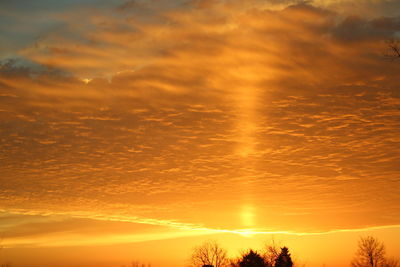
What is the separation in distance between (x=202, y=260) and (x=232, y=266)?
752 cm

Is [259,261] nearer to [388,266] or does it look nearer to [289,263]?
[289,263]

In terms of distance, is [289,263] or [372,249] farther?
[372,249]

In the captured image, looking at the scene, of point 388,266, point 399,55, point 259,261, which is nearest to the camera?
point 399,55

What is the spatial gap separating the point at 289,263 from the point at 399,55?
67223 mm

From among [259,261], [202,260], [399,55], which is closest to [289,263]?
[259,261]

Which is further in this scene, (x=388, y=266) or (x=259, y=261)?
(x=388, y=266)

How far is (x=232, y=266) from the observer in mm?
109062

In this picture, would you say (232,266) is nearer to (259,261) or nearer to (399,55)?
(259,261)

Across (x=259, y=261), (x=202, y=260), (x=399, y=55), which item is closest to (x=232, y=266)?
(x=202, y=260)

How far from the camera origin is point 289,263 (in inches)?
3199

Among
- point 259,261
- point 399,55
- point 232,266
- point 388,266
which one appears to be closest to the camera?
point 399,55

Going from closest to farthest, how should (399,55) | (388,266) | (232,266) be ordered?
1. (399,55)
2. (388,266)
3. (232,266)

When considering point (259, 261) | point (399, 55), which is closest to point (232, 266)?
point (259, 261)

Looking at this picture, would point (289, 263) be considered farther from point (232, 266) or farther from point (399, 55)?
point (399, 55)
